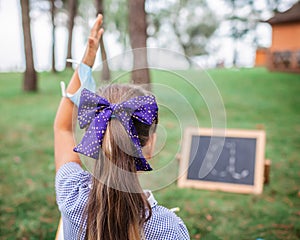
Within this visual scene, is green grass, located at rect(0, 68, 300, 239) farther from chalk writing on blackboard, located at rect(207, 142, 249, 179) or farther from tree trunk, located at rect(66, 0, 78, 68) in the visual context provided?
tree trunk, located at rect(66, 0, 78, 68)

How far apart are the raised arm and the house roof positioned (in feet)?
52.4

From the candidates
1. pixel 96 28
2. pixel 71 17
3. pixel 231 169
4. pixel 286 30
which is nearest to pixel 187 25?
pixel 286 30

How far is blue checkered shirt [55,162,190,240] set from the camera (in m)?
1.26

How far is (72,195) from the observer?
1.32 metres

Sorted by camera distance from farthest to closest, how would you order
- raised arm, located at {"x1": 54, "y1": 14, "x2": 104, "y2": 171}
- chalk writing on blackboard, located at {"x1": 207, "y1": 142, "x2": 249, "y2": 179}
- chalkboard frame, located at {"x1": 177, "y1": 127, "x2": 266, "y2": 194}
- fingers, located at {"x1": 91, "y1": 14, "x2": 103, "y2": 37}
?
chalk writing on blackboard, located at {"x1": 207, "y1": 142, "x2": 249, "y2": 179} → chalkboard frame, located at {"x1": 177, "y1": 127, "x2": 266, "y2": 194} → fingers, located at {"x1": 91, "y1": 14, "x2": 103, "y2": 37} → raised arm, located at {"x1": 54, "y1": 14, "x2": 104, "y2": 171}

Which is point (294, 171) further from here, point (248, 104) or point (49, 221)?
point (248, 104)

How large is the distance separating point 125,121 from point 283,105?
6737 mm

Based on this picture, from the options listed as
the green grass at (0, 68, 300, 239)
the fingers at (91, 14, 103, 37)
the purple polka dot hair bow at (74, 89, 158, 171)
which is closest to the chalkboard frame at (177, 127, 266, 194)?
the green grass at (0, 68, 300, 239)

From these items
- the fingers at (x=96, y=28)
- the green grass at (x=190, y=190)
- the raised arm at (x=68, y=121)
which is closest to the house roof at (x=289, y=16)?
the green grass at (x=190, y=190)

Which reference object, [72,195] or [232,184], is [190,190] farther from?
[72,195]

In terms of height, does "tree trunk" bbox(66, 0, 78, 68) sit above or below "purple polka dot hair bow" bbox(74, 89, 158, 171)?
above

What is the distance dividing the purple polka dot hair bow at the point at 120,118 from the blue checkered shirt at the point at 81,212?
16 cm

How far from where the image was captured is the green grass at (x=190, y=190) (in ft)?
9.66

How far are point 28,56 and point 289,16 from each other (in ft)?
38.3
